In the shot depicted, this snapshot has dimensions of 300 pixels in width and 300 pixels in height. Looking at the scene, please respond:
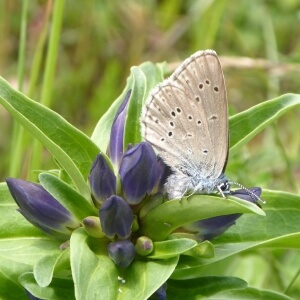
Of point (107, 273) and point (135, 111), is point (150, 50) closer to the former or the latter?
point (135, 111)

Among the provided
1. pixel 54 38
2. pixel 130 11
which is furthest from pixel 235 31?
pixel 54 38

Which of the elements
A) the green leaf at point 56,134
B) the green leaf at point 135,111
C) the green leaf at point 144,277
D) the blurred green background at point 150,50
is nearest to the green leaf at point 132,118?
the green leaf at point 135,111

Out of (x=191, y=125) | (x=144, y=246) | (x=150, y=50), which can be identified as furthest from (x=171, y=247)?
(x=150, y=50)

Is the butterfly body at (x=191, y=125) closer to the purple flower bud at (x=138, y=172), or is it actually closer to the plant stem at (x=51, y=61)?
the purple flower bud at (x=138, y=172)

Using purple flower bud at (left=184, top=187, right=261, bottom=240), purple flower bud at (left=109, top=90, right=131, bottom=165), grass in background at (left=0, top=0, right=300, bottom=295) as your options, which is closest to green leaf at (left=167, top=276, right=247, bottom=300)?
purple flower bud at (left=184, top=187, right=261, bottom=240)

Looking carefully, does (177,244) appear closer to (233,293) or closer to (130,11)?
(233,293)

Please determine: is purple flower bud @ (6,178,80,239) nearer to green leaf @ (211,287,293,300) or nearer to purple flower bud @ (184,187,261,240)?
purple flower bud @ (184,187,261,240)
